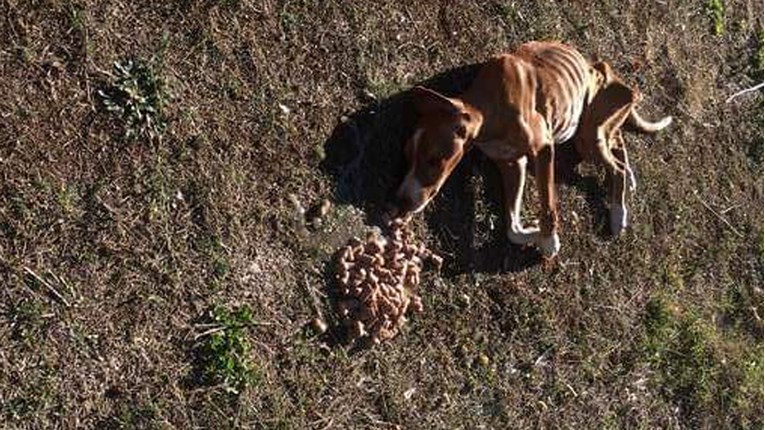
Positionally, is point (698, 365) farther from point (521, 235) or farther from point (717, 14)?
point (717, 14)

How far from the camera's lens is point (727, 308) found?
6594mm

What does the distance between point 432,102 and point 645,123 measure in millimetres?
1715

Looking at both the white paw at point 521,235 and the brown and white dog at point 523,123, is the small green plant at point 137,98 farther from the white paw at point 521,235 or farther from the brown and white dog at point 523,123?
the white paw at point 521,235

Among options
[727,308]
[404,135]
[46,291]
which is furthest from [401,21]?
[727,308]

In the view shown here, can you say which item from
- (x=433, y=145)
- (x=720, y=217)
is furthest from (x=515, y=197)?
(x=720, y=217)

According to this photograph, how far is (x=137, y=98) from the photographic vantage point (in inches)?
169

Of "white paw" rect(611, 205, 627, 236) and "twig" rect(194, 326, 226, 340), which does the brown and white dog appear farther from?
"twig" rect(194, 326, 226, 340)

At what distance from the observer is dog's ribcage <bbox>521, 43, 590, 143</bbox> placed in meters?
5.19

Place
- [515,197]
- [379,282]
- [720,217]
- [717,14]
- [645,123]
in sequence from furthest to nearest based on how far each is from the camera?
1. [717,14]
2. [720,217]
3. [645,123]
4. [515,197]
5. [379,282]

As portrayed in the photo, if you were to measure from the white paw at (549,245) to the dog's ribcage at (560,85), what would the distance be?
45 cm

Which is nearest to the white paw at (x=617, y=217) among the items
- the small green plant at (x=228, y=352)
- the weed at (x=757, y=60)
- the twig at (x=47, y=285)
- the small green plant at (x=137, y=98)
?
the weed at (x=757, y=60)

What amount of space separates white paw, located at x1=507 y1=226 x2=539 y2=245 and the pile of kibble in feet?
1.91

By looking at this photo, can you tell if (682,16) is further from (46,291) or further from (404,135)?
(46,291)

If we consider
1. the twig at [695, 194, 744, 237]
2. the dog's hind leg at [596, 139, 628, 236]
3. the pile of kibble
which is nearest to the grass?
the pile of kibble
